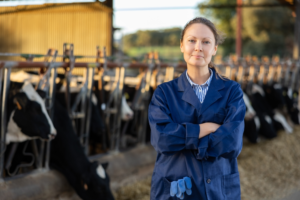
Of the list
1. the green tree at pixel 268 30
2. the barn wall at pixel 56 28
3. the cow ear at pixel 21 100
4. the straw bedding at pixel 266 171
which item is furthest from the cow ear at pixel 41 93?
the green tree at pixel 268 30

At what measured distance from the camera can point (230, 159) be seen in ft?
6.75

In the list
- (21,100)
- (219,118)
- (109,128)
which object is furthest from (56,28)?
(219,118)

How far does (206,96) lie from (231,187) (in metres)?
0.53

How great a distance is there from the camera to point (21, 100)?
3584 millimetres

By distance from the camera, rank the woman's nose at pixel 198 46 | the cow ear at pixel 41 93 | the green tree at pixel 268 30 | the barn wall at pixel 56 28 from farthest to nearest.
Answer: the green tree at pixel 268 30
the barn wall at pixel 56 28
the cow ear at pixel 41 93
the woman's nose at pixel 198 46

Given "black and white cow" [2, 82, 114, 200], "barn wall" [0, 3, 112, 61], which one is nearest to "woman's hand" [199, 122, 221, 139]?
"black and white cow" [2, 82, 114, 200]

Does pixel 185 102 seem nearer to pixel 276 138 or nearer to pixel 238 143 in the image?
pixel 238 143

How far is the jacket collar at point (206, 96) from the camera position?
6.48 feet

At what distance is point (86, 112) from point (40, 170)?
1.12 m

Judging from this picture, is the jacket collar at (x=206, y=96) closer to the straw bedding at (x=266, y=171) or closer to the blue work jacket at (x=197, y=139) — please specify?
the blue work jacket at (x=197, y=139)

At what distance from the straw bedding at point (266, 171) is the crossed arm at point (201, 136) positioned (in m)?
2.27

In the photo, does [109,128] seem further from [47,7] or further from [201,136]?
[47,7]

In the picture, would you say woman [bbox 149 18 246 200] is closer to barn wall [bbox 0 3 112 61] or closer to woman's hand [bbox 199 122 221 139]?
woman's hand [bbox 199 122 221 139]

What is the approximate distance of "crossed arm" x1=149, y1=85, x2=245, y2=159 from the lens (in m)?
1.87
